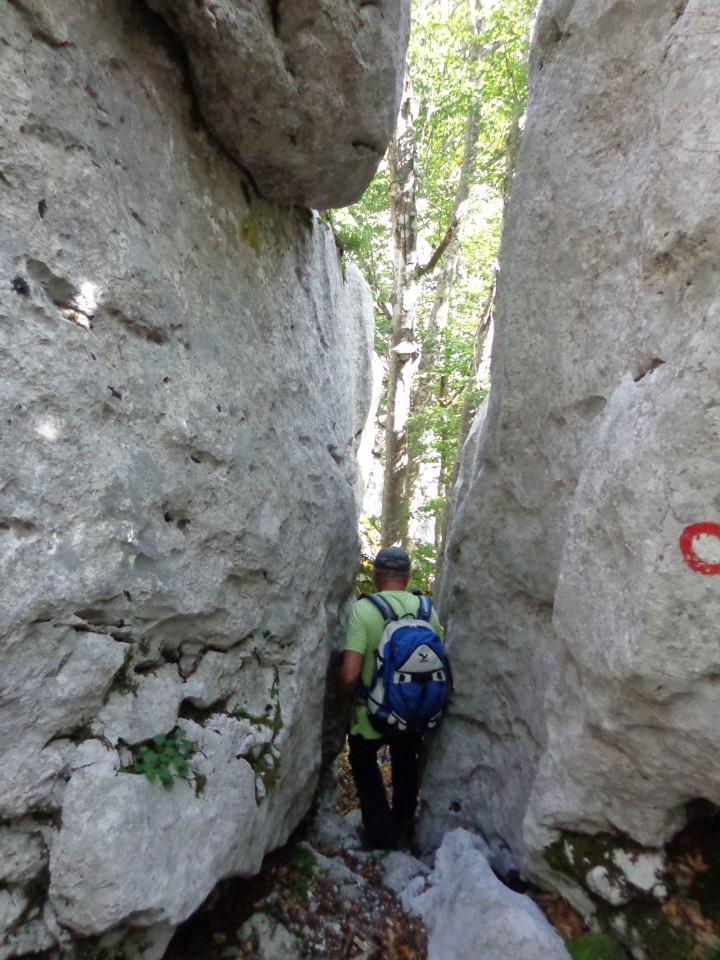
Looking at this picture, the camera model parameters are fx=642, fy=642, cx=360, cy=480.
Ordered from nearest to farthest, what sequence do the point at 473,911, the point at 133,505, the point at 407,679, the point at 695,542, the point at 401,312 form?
1. the point at 695,542
2. the point at 133,505
3. the point at 473,911
4. the point at 407,679
5. the point at 401,312

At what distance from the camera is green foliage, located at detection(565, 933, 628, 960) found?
3572 mm

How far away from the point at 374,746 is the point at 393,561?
5.29 ft

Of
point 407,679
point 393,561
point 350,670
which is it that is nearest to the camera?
point 407,679

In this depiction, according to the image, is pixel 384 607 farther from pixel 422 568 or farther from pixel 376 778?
pixel 422 568

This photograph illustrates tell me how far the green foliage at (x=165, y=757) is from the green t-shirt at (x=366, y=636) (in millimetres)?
1825

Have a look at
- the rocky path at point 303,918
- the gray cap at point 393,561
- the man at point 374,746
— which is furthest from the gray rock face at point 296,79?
the rocky path at point 303,918

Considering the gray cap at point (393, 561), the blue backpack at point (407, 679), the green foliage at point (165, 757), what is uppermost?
the gray cap at point (393, 561)

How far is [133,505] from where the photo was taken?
350 cm

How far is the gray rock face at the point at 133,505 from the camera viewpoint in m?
3.04

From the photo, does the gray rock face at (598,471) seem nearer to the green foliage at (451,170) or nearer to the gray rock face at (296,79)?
the gray rock face at (296,79)

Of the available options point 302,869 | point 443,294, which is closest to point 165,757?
point 302,869

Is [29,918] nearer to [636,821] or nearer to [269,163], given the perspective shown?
[636,821]

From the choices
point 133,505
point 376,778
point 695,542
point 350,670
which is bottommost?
point 376,778

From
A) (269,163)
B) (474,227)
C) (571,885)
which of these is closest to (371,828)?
(571,885)
